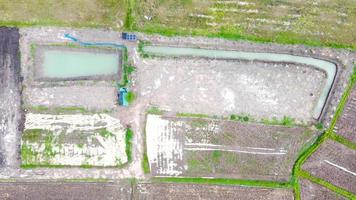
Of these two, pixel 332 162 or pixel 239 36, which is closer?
pixel 239 36

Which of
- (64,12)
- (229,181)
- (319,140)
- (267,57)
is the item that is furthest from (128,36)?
(319,140)

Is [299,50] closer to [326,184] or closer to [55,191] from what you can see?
[326,184]

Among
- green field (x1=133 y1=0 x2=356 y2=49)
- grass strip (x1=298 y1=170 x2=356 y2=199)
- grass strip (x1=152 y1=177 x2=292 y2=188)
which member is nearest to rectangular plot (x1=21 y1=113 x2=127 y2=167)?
grass strip (x1=152 y1=177 x2=292 y2=188)

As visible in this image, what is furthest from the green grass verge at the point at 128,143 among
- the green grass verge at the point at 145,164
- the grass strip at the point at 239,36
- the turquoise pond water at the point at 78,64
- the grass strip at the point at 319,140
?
the grass strip at the point at 319,140

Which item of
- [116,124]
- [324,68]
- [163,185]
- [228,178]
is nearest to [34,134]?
[116,124]

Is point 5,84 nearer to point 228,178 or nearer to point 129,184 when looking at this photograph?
point 129,184

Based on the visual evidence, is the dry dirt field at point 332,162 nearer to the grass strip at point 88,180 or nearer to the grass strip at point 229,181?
the grass strip at point 229,181
